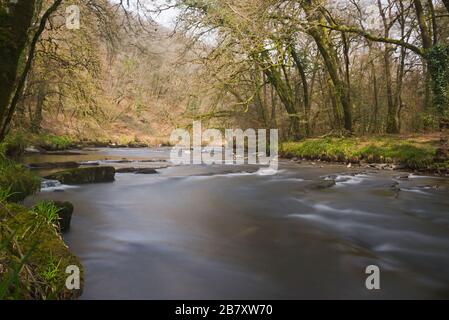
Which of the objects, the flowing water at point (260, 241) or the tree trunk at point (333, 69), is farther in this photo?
the tree trunk at point (333, 69)

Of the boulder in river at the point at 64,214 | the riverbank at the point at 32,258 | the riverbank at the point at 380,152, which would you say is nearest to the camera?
the riverbank at the point at 32,258

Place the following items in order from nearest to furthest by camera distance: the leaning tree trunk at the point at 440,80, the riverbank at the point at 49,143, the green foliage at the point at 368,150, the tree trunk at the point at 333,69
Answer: the leaning tree trunk at the point at 440,80
the green foliage at the point at 368,150
the riverbank at the point at 49,143
the tree trunk at the point at 333,69

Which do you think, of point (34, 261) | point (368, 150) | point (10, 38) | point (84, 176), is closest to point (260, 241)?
point (34, 261)

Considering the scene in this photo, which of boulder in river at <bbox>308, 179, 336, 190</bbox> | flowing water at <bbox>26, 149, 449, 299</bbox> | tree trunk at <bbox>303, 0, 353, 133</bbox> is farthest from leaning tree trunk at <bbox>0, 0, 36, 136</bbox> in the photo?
tree trunk at <bbox>303, 0, 353, 133</bbox>

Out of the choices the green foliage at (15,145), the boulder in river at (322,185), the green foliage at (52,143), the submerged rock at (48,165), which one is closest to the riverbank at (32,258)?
the boulder in river at (322,185)

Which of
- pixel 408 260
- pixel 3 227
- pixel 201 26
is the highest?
pixel 201 26

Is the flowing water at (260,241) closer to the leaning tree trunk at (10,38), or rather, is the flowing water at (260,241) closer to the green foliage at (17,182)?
the green foliage at (17,182)

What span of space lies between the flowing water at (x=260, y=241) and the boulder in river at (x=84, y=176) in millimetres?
381

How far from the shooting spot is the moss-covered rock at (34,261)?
246cm

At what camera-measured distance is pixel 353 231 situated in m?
5.34

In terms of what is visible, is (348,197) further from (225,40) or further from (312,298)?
(225,40)

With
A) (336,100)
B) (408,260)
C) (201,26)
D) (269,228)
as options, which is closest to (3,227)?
(269,228)

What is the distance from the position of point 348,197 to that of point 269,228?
10.9 feet
